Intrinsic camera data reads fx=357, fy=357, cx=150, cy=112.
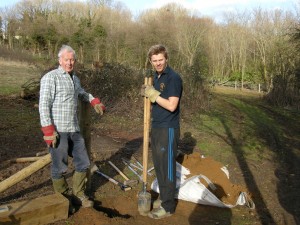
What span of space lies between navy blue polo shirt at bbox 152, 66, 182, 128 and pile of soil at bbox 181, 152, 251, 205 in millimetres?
1488

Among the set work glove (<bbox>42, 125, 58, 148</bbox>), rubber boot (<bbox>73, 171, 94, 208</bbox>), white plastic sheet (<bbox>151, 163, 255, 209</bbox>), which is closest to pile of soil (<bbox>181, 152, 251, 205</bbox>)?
white plastic sheet (<bbox>151, 163, 255, 209</bbox>)

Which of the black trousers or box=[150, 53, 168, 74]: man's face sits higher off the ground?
box=[150, 53, 168, 74]: man's face

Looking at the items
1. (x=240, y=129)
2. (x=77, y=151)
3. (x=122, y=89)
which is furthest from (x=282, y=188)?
(x=122, y=89)

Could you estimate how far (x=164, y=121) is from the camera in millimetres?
4355

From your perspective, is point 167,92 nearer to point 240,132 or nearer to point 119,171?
point 119,171

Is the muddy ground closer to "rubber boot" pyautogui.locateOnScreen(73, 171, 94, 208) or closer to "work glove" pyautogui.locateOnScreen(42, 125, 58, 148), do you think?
"rubber boot" pyautogui.locateOnScreen(73, 171, 94, 208)

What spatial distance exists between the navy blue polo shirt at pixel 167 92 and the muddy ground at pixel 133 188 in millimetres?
Answer: 1271

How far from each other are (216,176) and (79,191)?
2301 millimetres

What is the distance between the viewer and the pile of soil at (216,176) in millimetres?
5352

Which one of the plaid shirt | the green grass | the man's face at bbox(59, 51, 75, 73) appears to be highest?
the man's face at bbox(59, 51, 75, 73)

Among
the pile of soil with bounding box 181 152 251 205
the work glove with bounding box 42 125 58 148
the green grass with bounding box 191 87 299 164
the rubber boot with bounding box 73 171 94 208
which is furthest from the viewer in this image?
the green grass with bounding box 191 87 299 164

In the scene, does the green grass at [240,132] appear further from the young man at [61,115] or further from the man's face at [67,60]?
the man's face at [67,60]

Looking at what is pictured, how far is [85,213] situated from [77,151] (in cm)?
78

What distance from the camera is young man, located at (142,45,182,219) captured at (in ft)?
13.7
